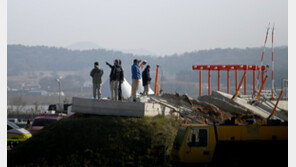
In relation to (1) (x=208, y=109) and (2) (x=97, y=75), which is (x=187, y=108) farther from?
(2) (x=97, y=75)

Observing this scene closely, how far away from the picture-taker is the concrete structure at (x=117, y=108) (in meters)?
22.0

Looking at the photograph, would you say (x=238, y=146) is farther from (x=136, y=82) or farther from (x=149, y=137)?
(x=136, y=82)

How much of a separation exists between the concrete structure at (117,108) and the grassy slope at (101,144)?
458 millimetres

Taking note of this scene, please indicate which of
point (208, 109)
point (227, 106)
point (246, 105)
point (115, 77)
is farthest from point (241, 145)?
point (246, 105)

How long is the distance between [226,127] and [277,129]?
4.84 ft

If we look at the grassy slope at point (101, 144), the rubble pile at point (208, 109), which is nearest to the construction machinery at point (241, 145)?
the grassy slope at point (101, 144)

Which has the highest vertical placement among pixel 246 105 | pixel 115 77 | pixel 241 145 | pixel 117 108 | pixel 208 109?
pixel 115 77

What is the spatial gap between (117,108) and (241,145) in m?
5.82

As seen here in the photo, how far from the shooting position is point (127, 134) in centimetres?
2050

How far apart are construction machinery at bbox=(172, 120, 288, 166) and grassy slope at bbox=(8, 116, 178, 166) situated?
1.68 metres

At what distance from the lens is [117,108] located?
22.1 m
